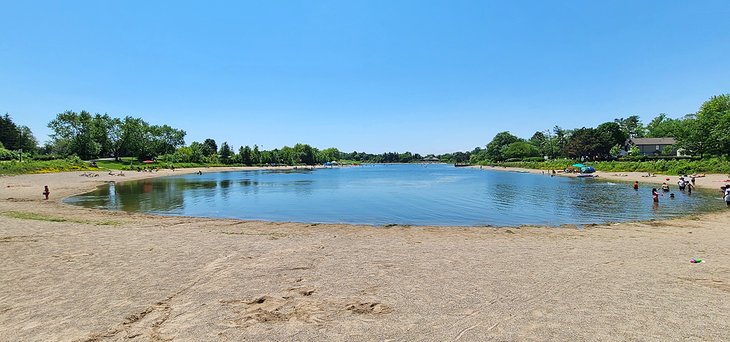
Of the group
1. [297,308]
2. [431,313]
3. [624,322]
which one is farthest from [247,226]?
[624,322]

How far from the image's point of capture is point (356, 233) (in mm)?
17391

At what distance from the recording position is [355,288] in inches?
333

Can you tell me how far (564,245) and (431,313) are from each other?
9.74 meters

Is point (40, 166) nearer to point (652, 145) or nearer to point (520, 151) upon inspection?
point (652, 145)

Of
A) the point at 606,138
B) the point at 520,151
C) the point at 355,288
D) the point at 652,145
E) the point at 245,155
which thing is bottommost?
the point at 355,288

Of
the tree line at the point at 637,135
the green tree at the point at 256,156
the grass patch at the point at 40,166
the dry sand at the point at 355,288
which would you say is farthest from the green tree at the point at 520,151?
the dry sand at the point at 355,288

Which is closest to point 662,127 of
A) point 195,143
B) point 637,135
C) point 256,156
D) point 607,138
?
point 637,135

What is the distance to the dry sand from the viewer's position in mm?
6129

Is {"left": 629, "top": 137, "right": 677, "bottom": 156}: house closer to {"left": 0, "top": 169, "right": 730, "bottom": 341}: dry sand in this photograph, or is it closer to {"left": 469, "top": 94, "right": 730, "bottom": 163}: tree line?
→ {"left": 469, "top": 94, "right": 730, "bottom": 163}: tree line

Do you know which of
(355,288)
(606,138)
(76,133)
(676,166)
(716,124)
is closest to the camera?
(355,288)

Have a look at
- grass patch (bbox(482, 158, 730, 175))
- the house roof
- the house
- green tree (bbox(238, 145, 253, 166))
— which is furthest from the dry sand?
green tree (bbox(238, 145, 253, 166))

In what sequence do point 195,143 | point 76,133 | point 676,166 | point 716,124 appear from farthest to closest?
point 195,143 → point 76,133 → point 716,124 → point 676,166

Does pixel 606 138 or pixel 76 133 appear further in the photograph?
pixel 606 138

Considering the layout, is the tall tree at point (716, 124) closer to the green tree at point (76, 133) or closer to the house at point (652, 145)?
the house at point (652, 145)
